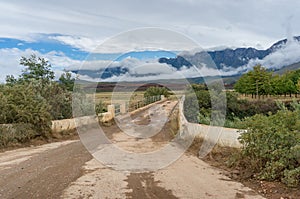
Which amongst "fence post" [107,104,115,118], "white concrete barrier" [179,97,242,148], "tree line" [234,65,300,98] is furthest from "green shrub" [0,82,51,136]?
"tree line" [234,65,300,98]

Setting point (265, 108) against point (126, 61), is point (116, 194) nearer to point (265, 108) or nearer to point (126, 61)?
point (126, 61)

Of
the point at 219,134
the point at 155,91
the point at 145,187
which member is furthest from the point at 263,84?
the point at 145,187

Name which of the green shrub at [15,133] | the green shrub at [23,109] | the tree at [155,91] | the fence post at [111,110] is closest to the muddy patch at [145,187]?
the green shrub at [15,133]

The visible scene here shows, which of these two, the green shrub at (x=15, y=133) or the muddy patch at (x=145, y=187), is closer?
the muddy patch at (x=145, y=187)

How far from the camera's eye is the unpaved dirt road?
7156 millimetres

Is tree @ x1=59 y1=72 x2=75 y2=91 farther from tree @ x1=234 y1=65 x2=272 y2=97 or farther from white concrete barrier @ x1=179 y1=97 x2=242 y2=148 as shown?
tree @ x1=234 y1=65 x2=272 y2=97

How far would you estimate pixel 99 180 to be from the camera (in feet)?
27.2

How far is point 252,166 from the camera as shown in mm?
8938

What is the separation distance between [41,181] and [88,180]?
1130 mm

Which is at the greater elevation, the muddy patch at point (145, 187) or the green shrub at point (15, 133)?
the green shrub at point (15, 133)

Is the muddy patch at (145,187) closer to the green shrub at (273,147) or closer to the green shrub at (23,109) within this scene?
the green shrub at (273,147)

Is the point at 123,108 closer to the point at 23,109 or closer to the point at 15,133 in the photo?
the point at 23,109

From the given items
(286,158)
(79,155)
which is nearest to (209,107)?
(79,155)

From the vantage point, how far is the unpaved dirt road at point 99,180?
7156mm
